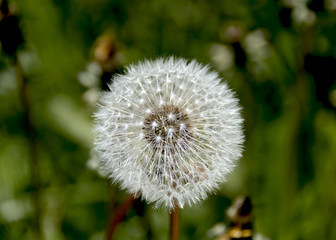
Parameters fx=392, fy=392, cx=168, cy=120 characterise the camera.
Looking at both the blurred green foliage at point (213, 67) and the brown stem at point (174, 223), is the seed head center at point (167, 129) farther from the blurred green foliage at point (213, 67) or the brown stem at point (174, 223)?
the blurred green foliage at point (213, 67)

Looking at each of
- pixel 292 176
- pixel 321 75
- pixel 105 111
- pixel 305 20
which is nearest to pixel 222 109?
pixel 105 111

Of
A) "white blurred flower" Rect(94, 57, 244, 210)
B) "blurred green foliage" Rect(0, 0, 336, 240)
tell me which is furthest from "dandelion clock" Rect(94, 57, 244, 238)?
"blurred green foliage" Rect(0, 0, 336, 240)

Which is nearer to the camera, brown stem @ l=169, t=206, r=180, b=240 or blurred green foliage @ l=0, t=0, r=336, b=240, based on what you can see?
brown stem @ l=169, t=206, r=180, b=240

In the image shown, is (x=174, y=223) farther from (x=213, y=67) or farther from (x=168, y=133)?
(x=213, y=67)

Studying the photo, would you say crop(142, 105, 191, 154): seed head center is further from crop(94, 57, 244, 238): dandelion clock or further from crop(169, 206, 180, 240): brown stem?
crop(169, 206, 180, 240): brown stem

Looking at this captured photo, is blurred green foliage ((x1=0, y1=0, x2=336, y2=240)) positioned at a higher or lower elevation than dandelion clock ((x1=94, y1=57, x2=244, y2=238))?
higher

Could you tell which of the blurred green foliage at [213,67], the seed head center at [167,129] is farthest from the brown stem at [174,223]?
the blurred green foliage at [213,67]

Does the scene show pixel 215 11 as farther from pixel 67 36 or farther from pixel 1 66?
pixel 1 66

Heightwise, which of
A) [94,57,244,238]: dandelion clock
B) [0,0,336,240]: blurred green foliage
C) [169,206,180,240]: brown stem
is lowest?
[169,206,180,240]: brown stem

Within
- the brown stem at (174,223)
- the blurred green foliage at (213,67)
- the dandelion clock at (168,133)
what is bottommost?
the brown stem at (174,223)
